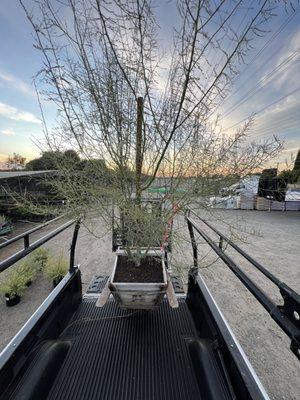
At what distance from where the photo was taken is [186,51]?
1277 mm

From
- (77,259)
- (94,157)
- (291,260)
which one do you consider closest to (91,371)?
(94,157)

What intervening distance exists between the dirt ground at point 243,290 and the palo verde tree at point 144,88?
0.52 meters

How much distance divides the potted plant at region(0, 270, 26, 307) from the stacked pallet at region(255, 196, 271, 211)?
39.4ft

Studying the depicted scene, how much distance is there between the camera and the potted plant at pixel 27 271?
358 cm

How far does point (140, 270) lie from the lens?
5.99ft

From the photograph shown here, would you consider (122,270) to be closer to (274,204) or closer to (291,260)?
(291,260)

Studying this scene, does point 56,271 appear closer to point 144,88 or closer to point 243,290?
point 243,290

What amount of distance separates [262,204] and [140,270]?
1251 centimetres

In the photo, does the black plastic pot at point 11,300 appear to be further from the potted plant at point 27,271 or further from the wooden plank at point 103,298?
the wooden plank at point 103,298

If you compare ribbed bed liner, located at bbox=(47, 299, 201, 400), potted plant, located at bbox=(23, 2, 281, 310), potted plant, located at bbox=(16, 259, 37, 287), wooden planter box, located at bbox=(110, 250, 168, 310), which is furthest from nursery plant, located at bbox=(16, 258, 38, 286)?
wooden planter box, located at bbox=(110, 250, 168, 310)

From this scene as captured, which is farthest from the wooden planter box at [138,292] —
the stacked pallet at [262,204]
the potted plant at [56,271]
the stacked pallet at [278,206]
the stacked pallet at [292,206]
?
the stacked pallet at [292,206]

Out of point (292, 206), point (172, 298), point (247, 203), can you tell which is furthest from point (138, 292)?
point (292, 206)

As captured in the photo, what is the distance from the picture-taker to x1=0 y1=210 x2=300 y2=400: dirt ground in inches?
79.7

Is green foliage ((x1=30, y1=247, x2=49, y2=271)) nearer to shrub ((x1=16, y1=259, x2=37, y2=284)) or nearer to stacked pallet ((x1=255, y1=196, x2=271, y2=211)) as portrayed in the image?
shrub ((x1=16, y1=259, x2=37, y2=284))
